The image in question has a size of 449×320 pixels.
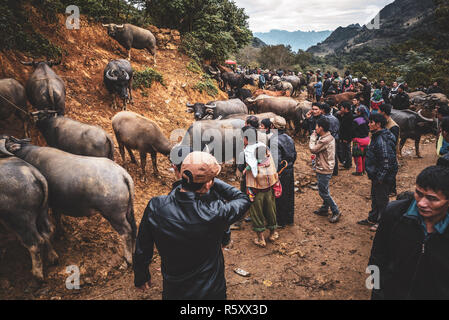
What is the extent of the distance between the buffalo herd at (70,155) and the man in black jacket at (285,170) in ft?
8.47

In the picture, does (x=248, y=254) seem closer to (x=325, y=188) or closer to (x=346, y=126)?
(x=325, y=188)

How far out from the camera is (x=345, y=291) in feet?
12.8

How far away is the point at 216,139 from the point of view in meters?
7.75

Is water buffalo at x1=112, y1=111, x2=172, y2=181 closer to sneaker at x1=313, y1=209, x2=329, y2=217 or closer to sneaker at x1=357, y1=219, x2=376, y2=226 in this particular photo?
sneaker at x1=313, y1=209, x2=329, y2=217

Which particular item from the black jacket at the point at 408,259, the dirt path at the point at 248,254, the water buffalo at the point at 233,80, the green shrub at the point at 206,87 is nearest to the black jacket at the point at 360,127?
the dirt path at the point at 248,254

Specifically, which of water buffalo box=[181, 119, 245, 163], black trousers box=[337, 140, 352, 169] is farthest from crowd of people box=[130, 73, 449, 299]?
black trousers box=[337, 140, 352, 169]

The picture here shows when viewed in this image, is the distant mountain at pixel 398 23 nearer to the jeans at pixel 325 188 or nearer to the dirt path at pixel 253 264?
the jeans at pixel 325 188

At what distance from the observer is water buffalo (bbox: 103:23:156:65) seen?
437 inches

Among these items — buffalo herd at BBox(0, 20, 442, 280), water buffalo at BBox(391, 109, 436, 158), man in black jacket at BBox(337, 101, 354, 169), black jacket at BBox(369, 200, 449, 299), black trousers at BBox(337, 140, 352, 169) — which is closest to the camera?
black jacket at BBox(369, 200, 449, 299)

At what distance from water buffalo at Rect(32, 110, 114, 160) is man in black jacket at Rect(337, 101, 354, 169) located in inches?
249

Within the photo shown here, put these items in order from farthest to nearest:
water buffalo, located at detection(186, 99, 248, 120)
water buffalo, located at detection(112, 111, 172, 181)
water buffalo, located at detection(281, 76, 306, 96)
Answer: water buffalo, located at detection(281, 76, 306, 96) → water buffalo, located at detection(186, 99, 248, 120) → water buffalo, located at detection(112, 111, 172, 181)

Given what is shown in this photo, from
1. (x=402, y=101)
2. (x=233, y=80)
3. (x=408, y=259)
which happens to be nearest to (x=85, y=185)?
(x=408, y=259)
